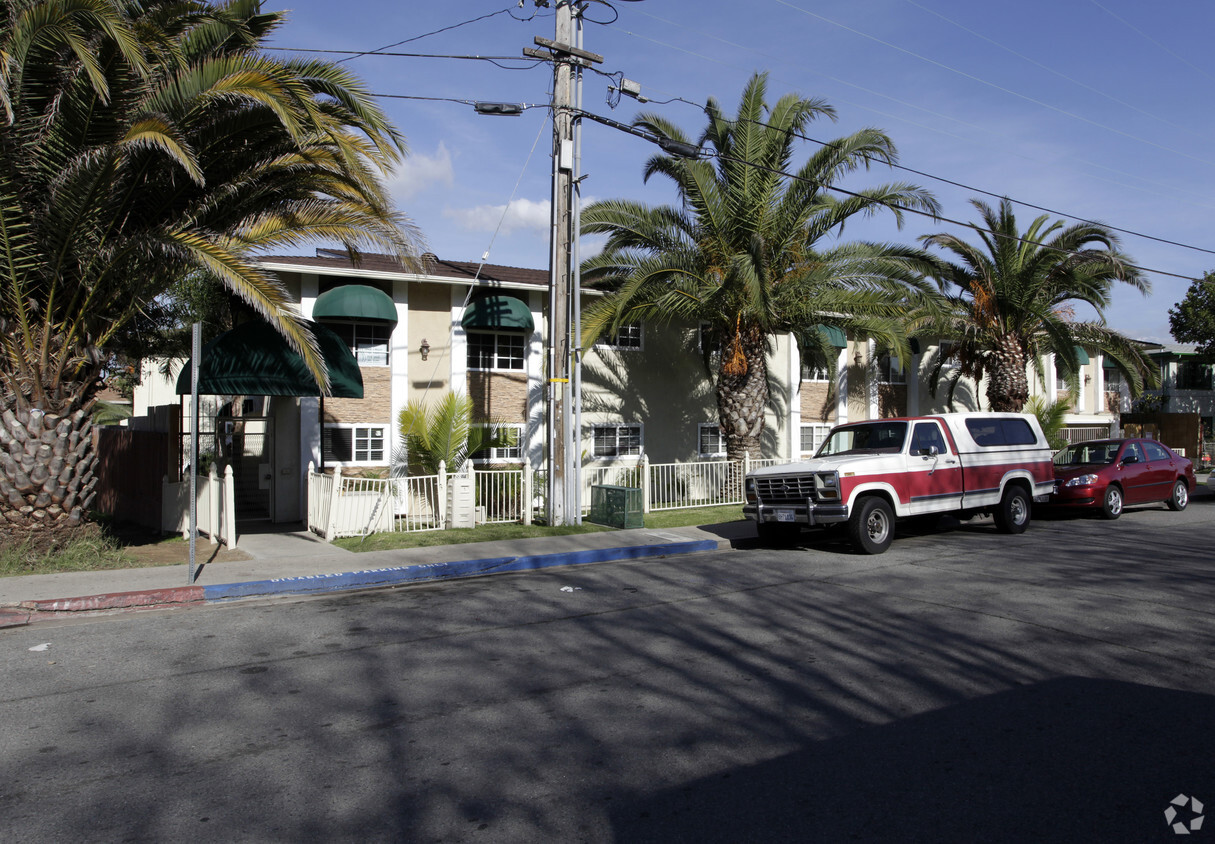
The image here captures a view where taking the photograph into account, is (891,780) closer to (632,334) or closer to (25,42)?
(25,42)

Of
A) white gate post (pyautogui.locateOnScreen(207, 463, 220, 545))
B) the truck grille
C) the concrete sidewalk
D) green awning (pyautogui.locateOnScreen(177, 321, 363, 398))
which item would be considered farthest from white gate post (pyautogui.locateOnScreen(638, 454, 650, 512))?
white gate post (pyautogui.locateOnScreen(207, 463, 220, 545))

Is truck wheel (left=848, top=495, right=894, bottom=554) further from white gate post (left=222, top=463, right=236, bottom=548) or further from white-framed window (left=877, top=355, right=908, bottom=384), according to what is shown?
white-framed window (left=877, top=355, right=908, bottom=384)

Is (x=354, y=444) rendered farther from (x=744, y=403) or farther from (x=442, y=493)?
(x=744, y=403)

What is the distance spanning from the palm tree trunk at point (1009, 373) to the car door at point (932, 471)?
1135cm

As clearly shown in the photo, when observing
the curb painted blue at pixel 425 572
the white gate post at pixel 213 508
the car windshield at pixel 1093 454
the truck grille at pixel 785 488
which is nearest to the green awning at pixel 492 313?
the white gate post at pixel 213 508

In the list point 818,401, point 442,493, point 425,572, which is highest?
point 818,401

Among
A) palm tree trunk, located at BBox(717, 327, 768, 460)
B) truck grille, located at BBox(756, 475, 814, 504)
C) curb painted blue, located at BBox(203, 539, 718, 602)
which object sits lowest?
curb painted blue, located at BBox(203, 539, 718, 602)

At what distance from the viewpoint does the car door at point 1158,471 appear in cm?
1767

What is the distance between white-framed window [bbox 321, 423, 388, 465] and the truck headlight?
32.0 feet

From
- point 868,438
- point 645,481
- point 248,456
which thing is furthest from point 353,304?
point 868,438

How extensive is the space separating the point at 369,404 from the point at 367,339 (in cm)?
140

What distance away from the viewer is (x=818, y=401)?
25.5 meters

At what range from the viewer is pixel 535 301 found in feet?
65.4

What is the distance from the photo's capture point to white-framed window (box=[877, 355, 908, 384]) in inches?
1077
